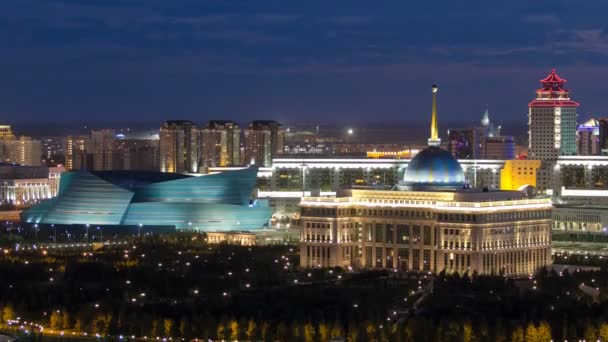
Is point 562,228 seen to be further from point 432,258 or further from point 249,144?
point 249,144

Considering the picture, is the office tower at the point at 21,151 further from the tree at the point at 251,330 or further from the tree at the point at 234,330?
the tree at the point at 251,330

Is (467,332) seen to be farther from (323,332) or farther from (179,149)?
(179,149)

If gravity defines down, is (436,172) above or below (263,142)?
below

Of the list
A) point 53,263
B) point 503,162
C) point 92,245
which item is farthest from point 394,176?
point 53,263

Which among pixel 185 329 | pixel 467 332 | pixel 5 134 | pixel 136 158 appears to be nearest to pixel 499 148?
pixel 136 158

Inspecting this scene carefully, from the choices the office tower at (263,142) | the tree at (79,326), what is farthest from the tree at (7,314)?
the office tower at (263,142)

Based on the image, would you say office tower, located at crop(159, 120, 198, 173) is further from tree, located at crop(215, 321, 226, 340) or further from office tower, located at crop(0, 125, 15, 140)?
tree, located at crop(215, 321, 226, 340)
